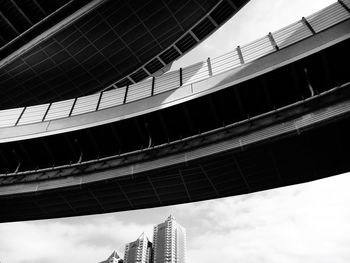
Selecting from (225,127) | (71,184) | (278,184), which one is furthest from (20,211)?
(278,184)

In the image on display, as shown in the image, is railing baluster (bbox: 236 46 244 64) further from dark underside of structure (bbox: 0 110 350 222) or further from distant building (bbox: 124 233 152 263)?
distant building (bbox: 124 233 152 263)

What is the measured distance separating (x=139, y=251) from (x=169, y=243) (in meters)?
13.8

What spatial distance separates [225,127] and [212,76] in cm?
250

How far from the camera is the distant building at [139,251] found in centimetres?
15100

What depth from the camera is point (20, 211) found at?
19172mm

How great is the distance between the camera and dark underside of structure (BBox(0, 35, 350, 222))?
14.2 meters

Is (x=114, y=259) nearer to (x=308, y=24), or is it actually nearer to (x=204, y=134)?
(x=204, y=134)

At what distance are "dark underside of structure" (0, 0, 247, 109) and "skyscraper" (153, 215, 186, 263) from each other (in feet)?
411

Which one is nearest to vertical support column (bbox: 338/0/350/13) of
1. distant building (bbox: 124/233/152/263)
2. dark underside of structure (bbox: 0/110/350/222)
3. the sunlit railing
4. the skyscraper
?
the sunlit railing

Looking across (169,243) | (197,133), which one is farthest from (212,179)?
(169,243)

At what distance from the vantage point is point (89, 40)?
28.4m

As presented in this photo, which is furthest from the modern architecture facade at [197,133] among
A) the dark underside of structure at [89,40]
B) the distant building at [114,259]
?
the distant building at [114,259]

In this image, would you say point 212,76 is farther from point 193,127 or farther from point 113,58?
point 113,58

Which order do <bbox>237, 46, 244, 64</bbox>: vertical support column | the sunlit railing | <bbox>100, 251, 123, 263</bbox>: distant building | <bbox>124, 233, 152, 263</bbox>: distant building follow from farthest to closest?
1. <bbox>100, 251, 123, 263</bbox>: distant building
2. <bbox>124, 233, 152, 263</bbox>: distant building
3. <bbox>237, 46, 244, 64</bbox>: vertical support column
4. the sunlit railing
